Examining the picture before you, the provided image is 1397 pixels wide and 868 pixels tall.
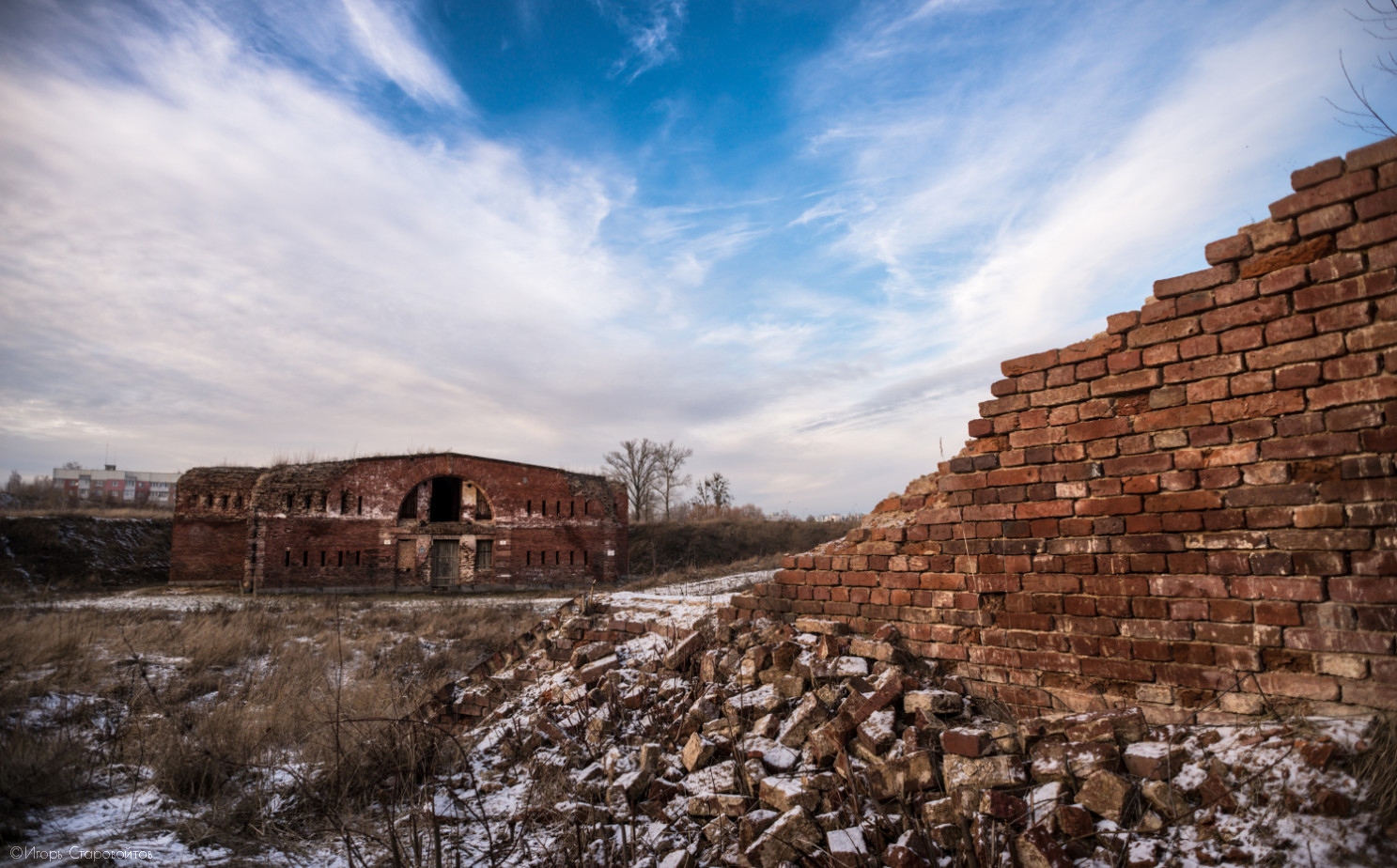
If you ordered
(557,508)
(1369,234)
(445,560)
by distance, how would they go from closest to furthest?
(1369,234) → (445,560) → (557,508)

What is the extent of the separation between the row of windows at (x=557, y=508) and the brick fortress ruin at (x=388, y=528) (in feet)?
0.17

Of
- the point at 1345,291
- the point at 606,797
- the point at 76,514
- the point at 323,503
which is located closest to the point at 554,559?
the point at 323,503

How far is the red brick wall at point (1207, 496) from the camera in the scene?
2.48 m

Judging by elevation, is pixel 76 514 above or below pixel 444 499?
below

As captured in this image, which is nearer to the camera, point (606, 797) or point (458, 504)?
point (606, 797)

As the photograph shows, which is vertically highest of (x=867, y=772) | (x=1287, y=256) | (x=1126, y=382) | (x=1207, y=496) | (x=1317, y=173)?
(x=1317, y=173)

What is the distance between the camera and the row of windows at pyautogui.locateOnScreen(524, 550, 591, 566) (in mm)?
23703

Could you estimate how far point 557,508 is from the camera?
966 inches

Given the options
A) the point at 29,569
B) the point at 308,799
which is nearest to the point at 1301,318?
the point at 308,799

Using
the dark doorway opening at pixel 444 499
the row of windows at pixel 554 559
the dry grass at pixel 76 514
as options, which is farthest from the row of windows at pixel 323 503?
the dry grass at pixel 76 514

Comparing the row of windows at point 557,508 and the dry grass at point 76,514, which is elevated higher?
the dry grass at point 76,514

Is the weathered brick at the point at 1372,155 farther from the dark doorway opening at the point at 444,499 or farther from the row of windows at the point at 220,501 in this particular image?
the row of windows at the point at 220,501

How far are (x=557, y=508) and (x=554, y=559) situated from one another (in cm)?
194

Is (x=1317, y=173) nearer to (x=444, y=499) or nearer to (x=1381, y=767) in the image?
(x=1381, y=767)
